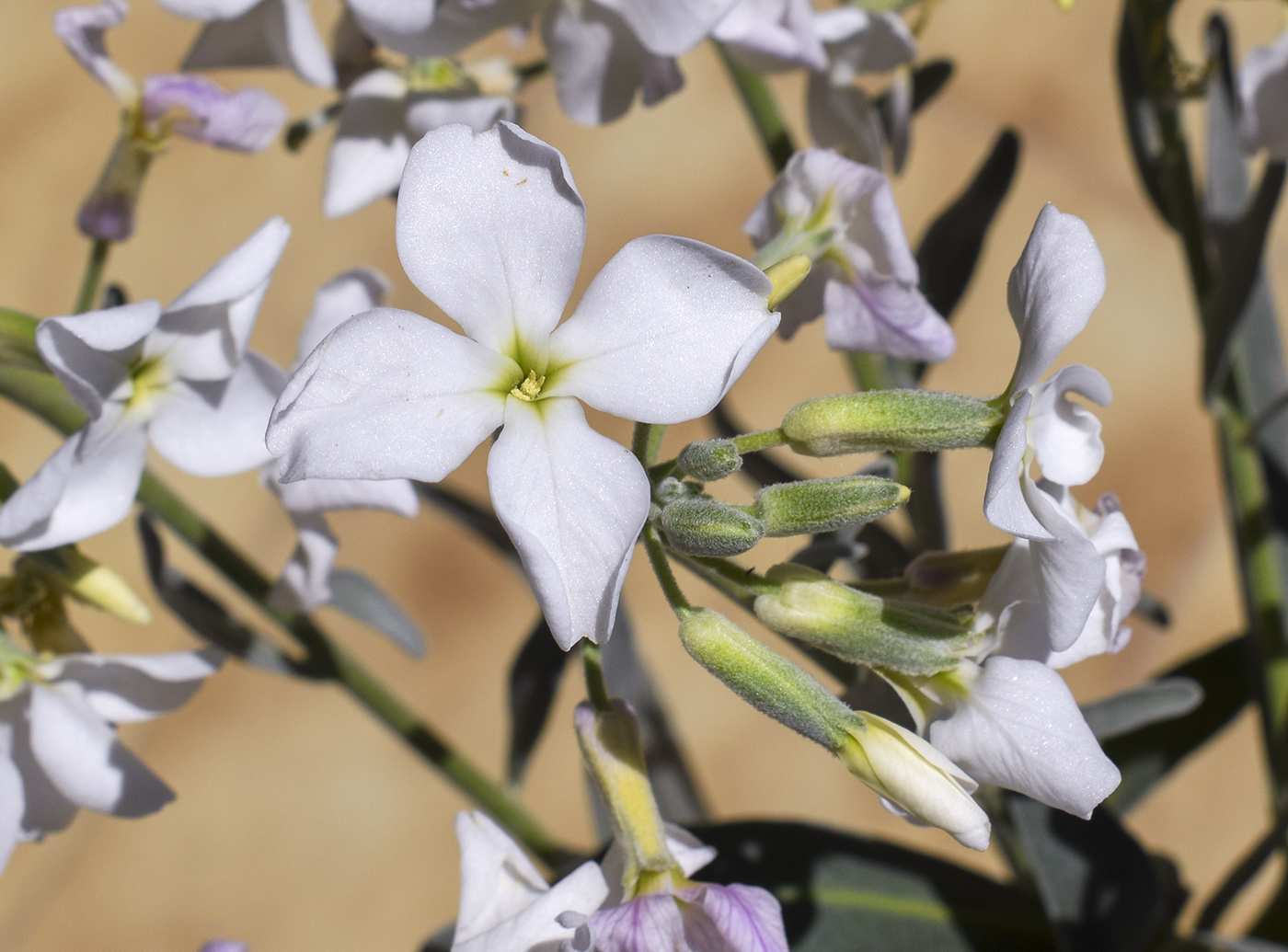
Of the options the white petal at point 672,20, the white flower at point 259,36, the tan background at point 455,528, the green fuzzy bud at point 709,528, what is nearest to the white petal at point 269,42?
the white flower at point 259,36

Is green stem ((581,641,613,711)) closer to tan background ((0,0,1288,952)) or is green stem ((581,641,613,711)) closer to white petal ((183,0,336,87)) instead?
white petal ((183,0,336,87))

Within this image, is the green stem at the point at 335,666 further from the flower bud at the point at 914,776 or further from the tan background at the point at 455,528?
the tan background at the point at 455,528

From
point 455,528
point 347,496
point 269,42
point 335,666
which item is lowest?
point 455,528

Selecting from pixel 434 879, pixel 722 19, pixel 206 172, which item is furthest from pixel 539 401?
pixel 206 172

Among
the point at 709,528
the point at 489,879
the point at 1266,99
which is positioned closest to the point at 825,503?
the point at 709,528

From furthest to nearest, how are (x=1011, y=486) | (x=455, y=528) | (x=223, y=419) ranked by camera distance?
(x=455, y=528) → (x=223, y=419) → (x=1011, y=486)

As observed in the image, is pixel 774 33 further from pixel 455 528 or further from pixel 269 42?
pixel 455 528

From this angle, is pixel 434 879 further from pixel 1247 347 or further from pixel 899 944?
pixel 1247 347
